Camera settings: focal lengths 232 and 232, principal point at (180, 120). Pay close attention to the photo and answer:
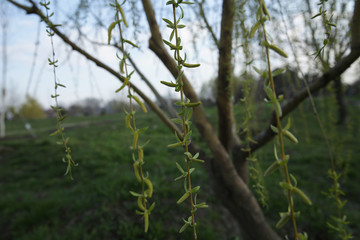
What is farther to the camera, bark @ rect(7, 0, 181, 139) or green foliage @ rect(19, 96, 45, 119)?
green foliage @ rect(19, 96, 45, 119)

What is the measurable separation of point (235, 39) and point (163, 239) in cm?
171

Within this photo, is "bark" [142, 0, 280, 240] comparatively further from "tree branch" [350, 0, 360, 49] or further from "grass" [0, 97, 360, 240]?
"tree branch" [350, 0, 360, 49]

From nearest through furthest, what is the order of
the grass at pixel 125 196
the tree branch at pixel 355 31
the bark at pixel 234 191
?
the tree branch at pixel 355 31 → the bark at pixel 234 191 → the grass at pixel 125 196

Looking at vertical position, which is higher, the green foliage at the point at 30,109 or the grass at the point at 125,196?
the green foliage at the point at 30,109

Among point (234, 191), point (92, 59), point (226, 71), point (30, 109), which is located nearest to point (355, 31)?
point (226, 71)

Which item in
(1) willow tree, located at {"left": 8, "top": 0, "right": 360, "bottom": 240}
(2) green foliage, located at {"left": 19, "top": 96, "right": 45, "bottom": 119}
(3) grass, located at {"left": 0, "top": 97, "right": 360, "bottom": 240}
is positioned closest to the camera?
(1) willow tree, located at {"left": 8, "top": 0, "right": 360, "bottom": 240}

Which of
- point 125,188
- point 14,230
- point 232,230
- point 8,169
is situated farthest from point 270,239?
point 8,169

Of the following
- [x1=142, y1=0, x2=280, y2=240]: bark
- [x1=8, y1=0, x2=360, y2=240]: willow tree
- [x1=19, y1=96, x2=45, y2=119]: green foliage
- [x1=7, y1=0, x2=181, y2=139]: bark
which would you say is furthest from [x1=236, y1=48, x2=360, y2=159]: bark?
[x1=19, y1=96, x2=45, y2=119]: green foliage

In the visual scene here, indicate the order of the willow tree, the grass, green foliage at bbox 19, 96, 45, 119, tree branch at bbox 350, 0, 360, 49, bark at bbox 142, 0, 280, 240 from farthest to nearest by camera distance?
green foliage at bbox 19, 96, 45, 119 < the grass < bark at bbox 142, 0, 280, 240 < the willow tree < tree branch at bbox 350, 0, 360, 49

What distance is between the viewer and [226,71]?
1264mm

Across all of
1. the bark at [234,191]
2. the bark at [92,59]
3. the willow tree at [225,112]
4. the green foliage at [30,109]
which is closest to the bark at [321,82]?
the willow tree at [225,112]

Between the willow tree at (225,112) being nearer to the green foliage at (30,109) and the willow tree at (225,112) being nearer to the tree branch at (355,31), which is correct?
the tree branch at (355,31)

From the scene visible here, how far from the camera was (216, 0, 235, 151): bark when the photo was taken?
118 centimetres

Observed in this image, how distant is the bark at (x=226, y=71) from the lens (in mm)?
1178
